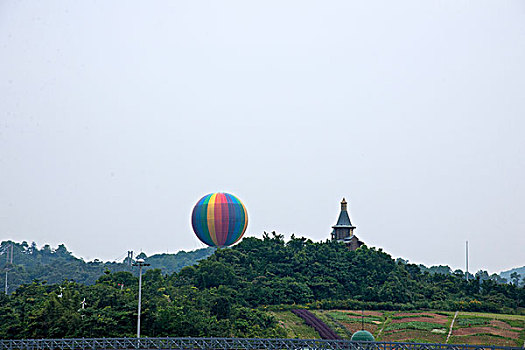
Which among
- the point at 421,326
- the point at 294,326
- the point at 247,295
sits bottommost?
the point at 421,326

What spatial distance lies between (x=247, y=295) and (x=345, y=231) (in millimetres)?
29708

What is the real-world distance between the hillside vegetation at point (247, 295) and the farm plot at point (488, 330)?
6.28 meters

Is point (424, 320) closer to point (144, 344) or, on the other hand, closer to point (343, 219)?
point (144, 344)

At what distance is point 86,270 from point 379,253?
374ft

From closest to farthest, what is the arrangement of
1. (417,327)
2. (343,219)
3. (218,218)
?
(417,327) → (218,218) → (343,219)

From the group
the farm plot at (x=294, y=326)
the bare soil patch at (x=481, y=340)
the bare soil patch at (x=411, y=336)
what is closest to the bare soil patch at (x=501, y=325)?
the bare soil patch at (x=481, y=340)

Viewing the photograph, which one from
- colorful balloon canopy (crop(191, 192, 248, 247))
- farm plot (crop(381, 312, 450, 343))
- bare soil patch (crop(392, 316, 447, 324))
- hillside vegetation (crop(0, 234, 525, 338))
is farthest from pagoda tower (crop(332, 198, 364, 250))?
bare soil patch (crop(392, 316, 447, 324))

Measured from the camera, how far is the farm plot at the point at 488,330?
5872cm

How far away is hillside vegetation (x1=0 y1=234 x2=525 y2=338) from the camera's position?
173 feet

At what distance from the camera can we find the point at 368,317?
227 ft

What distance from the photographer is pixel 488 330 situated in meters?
62.1

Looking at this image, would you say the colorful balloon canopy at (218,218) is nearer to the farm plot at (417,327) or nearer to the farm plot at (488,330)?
the farm plot at (417,327)

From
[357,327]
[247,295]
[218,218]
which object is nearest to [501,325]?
[357,327]

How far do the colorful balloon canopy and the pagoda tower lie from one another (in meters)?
22.3
